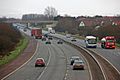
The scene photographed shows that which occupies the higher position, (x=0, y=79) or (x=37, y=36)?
(x=0, y=79)

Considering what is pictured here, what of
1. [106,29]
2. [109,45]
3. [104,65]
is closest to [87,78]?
[104,65]

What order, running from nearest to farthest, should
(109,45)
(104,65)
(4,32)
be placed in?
(104,65), (109,45), (4,32)

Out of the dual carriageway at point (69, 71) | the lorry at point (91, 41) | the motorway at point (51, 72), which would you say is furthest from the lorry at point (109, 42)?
the motorway at point (51, 72)

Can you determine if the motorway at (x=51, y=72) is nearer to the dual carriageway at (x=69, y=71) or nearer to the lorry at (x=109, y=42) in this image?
the dual carriageway at (x=69, y=71)

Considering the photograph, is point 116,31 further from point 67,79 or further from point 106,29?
point 67,79

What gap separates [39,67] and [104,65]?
8313 millimetres

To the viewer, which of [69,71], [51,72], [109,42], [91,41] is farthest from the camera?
[91,41]

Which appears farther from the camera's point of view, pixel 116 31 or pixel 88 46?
pixel 116 31

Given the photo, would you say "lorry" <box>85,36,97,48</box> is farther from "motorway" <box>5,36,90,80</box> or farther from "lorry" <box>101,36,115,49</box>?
"motorway" <box>5,36,90,80</box>

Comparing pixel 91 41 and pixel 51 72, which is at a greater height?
pixel 51 72

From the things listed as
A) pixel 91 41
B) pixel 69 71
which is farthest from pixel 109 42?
pixel 69 71

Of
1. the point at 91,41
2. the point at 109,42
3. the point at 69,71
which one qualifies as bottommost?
the point at 91,41

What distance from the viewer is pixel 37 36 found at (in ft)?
495

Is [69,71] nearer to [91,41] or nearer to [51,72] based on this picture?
[51,72]
